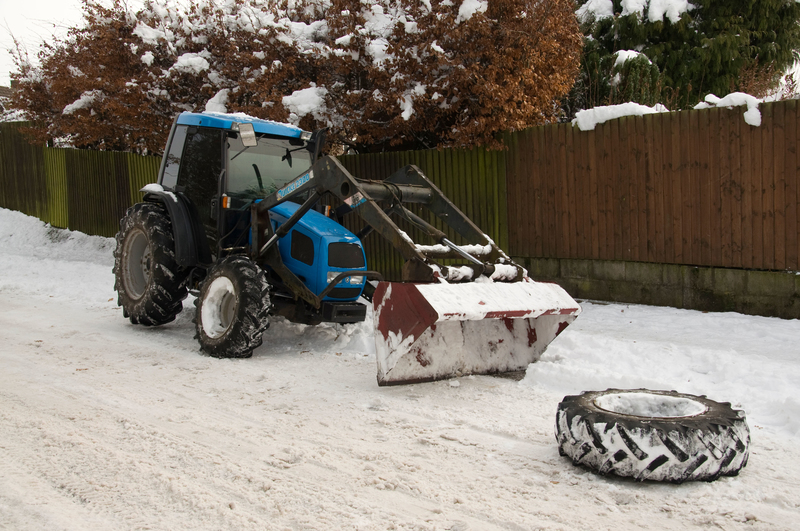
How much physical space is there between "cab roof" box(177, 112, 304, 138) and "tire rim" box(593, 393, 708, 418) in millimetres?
4496

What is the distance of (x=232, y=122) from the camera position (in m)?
6.71

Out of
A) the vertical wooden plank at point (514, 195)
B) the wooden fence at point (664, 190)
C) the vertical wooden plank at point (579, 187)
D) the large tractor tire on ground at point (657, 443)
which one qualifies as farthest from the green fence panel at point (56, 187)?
the large tractor tire on ground at point (657, 443)

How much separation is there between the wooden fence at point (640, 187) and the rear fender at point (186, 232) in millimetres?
4627

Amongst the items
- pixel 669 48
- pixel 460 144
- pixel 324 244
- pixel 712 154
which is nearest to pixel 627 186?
pixel 712 154

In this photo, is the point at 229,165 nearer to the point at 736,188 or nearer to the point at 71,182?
the point at 736,188

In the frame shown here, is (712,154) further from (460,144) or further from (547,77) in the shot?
(460,144)

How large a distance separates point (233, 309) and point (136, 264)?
2.17 meters

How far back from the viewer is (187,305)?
29.7 ft

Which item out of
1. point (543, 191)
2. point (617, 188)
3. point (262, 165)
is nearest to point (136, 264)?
point (262, 165)

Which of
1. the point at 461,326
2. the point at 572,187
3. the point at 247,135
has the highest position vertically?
the point at 247,135

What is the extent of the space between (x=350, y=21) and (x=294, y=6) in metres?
2.46

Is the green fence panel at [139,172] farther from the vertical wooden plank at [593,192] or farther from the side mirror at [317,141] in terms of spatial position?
the vertical wooden plank at [593,192]

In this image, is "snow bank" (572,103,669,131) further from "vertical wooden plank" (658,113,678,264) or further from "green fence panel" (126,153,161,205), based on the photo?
"green fence panel" (126,153,161,205)

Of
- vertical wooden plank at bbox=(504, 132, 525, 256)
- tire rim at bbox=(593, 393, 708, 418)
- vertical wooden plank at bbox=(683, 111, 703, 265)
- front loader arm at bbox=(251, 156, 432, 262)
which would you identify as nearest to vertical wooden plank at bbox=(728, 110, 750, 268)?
vertical wooden plank at bbox=(683, 111, 703, 265)
